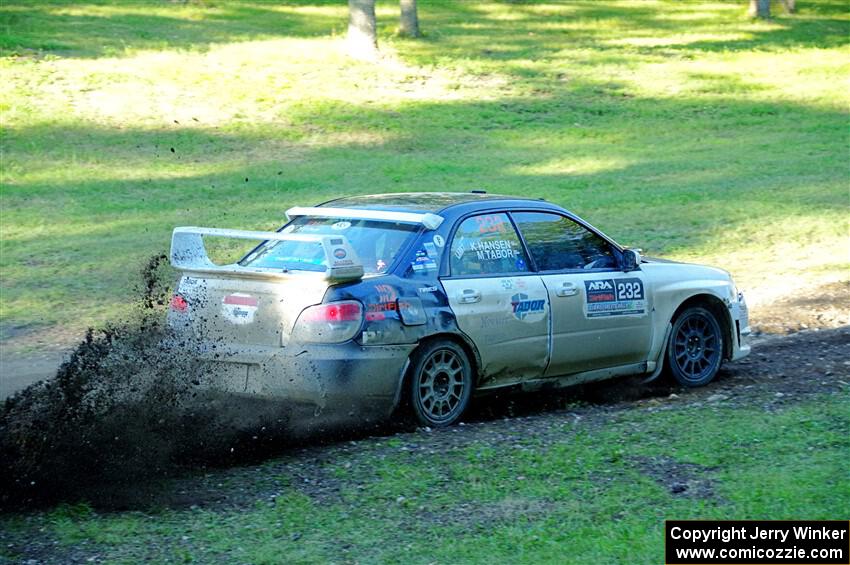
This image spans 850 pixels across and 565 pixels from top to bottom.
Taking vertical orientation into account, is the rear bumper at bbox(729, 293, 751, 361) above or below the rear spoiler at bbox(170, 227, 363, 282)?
below

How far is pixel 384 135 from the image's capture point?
23.7 metres

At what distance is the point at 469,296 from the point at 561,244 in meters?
1.13

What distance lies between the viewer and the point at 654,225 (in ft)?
56.2

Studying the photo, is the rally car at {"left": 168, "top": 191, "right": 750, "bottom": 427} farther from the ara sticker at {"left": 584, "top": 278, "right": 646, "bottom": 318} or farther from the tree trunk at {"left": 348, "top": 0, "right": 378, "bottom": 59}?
the tree trunk at {"left": 348, "top": 0, "right": 378, "bottom": 59}

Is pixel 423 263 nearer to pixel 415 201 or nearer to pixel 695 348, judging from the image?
pixel 415 201

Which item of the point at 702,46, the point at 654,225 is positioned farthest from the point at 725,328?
the point at 702,46

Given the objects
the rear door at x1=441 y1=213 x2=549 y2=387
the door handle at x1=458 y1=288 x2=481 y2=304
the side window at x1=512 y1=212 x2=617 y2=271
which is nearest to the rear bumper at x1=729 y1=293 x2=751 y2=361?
the side window at x1=512 y1=212 x2=617 y2=271

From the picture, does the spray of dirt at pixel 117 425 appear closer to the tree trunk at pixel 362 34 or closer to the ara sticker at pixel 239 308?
the ara sticker at pixel 239 308

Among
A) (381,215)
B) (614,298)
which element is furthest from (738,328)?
(381,215)

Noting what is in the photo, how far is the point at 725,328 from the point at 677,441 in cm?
258

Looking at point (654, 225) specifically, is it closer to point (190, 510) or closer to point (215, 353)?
point (215, 353)

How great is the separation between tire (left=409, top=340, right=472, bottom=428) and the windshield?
25.1 inches

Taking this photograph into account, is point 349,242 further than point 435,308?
Yes

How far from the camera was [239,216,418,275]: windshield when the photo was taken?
313 inches
